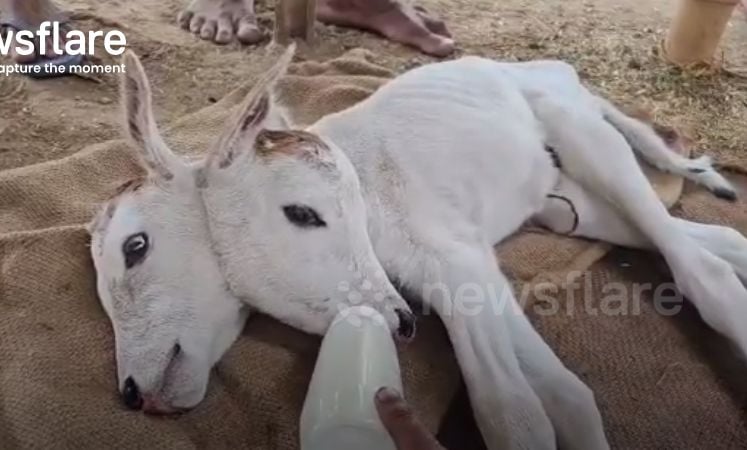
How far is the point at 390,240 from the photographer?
3.34 ft

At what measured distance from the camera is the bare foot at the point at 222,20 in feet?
6.63

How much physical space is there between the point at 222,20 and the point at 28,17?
36 cm

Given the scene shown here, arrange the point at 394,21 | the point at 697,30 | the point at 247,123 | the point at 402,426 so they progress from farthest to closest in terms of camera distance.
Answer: the point at 394,21 < the point at 697,30 < the point at 247,123 < the point at 402,426

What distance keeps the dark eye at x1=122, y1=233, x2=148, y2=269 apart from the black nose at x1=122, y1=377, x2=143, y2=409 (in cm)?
10

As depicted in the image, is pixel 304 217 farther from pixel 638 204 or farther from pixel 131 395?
pixel 638 204

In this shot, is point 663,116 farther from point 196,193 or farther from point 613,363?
point 196,193

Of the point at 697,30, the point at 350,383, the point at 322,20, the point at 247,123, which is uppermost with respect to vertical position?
the point at 247,123

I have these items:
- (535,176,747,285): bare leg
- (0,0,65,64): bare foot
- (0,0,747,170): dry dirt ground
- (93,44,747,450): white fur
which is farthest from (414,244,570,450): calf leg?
(0,0,65,64): bare foot

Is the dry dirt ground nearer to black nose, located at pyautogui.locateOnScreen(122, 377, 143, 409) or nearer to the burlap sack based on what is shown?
the burlap sack

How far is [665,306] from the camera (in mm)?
1201

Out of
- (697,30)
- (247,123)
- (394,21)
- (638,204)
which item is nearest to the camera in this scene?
(247,123)

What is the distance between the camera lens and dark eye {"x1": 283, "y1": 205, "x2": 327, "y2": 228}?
3.04ft

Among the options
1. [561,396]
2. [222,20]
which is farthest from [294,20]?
[561,396]

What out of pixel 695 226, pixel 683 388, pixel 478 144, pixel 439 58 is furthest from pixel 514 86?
pixel 439 58
